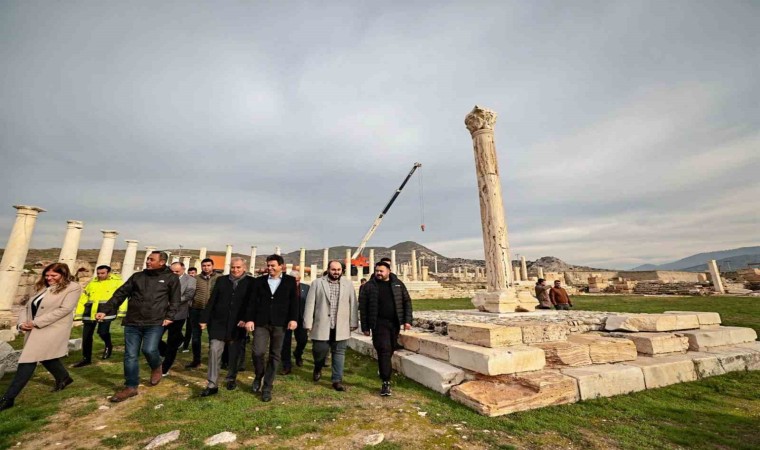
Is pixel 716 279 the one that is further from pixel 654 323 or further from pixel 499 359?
pixel 499 359

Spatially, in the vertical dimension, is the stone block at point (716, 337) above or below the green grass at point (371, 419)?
above

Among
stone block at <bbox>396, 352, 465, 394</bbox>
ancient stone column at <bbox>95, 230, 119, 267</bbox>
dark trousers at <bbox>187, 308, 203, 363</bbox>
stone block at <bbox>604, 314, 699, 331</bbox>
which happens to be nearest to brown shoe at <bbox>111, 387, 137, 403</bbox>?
dark trousers at <bbox>187, 308, 203, 363</bbox>

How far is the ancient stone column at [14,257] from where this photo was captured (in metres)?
10.5

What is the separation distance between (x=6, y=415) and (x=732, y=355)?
1045 cm

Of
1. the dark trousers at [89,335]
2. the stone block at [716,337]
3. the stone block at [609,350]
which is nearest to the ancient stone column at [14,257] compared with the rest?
the dark trousers at [89,335]

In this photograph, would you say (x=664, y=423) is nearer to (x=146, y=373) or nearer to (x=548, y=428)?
(x=548, y=428)

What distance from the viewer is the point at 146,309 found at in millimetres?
4359

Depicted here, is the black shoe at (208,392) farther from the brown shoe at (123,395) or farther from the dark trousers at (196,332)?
the dark trousers at (196,332)

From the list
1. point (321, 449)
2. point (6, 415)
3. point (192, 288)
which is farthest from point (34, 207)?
point (321, 449)

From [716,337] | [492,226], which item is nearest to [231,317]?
[492,226]

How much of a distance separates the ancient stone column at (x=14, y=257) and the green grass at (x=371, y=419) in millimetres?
8709

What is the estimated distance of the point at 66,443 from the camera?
300 centimetres

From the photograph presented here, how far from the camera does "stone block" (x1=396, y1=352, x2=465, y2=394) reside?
4.53 metres

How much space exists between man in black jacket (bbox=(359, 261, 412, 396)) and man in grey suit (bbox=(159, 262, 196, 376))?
289 cm
